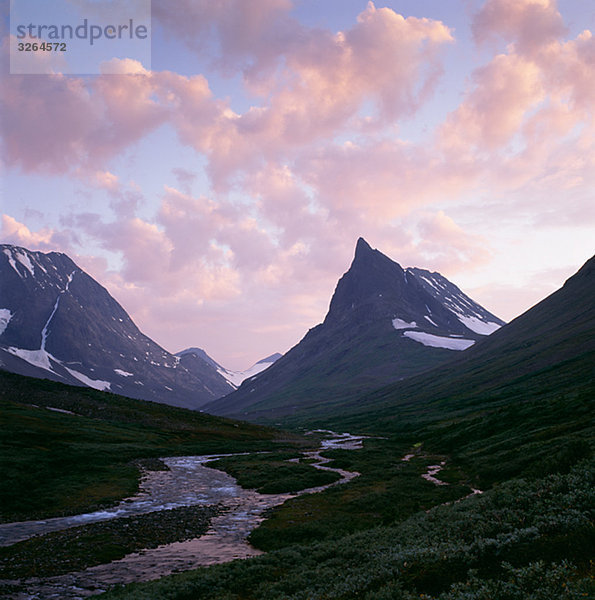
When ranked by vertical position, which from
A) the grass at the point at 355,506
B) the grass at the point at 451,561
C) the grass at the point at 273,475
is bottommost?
the grass at the point at 273,475

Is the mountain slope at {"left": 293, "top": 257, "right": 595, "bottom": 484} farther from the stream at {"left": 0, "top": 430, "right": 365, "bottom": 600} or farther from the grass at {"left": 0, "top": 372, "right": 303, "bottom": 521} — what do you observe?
the grass at {"left": 0, "top": 372, "right": 303, "bottom": 521}

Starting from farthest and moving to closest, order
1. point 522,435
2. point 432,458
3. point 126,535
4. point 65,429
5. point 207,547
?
point 65,429 < point 432,458 < point 522,435 < point 126,535 < point 207,547

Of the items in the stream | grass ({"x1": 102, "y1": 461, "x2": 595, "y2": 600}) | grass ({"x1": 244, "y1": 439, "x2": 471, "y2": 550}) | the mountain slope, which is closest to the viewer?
grass ({"x1": 102, "y1": 461, "x2": 595, "y2": 600})

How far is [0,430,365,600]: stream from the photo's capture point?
891 inches

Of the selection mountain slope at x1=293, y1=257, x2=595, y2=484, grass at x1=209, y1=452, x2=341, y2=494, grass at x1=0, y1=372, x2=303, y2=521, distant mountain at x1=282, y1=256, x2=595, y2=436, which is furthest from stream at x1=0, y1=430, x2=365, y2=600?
distant mountain at x1=282, y1=256, x2=595, y2=436

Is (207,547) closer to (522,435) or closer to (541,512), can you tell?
(541,512)

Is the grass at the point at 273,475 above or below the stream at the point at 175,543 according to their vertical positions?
below

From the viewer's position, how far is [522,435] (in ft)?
192

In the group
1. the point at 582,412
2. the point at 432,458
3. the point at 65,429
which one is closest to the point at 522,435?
the point at 582,412

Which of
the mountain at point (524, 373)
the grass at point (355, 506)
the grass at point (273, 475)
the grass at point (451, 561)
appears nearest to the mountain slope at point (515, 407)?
the mountain at point (524, 373)

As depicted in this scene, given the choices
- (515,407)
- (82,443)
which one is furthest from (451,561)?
(515,407)

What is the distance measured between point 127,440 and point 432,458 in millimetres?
57442

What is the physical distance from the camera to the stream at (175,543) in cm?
2262

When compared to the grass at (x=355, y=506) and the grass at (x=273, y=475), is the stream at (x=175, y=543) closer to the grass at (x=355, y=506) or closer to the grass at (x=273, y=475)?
the grass at (x=273, y=475)
